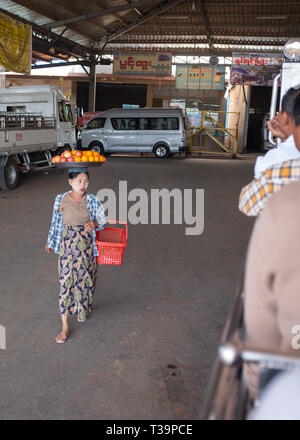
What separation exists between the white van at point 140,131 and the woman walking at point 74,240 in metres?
17.5

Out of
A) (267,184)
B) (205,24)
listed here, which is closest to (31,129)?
(267,184)

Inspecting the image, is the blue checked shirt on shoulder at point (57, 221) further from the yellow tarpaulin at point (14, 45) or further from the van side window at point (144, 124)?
the van side window at point (144, 124)

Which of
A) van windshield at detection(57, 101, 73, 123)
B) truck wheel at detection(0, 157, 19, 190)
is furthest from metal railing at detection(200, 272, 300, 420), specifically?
van windshield at detection(57, 101, 73, 123)

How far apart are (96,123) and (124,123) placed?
1400 mm

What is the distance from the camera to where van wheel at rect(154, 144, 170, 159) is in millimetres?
21439

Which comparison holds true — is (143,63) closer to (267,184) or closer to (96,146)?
(96,146)

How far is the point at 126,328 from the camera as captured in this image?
13.0ft

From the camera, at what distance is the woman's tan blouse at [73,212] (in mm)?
3773

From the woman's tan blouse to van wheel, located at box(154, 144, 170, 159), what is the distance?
17.9 metres

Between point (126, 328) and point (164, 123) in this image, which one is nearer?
point (126, 328)

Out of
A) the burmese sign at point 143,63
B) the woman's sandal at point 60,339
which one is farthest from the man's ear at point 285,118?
the burmese sign at point 143,63

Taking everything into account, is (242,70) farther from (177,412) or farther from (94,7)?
(177,412)

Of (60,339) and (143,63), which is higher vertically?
(143,63)
